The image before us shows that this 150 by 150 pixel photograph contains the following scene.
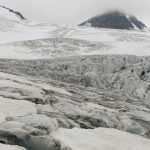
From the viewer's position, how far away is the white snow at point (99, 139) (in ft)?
67.5

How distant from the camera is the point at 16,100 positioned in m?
26.1

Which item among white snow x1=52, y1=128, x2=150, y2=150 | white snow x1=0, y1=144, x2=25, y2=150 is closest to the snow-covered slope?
white snow x1=52, y1=128, x2=150, y2=150

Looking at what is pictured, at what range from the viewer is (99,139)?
21859 mm

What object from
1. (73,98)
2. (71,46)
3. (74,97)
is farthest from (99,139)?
(71,46)

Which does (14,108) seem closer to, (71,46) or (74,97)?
(74,97)

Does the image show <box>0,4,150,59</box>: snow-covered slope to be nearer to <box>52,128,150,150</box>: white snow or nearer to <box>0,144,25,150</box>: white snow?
<box>52,128,150,150</box>: white snow

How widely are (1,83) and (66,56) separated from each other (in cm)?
2528

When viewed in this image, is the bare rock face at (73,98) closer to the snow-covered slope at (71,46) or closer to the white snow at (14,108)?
the white snow at (14,108)

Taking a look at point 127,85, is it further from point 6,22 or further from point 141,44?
point 6,22

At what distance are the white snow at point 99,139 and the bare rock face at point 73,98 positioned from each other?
1.88ft

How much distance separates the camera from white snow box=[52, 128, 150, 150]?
67.5ft

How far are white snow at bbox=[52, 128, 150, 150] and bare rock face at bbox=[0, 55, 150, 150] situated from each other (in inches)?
22.6

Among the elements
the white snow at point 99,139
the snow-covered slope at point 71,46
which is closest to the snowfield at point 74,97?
the white snow at point 99,139

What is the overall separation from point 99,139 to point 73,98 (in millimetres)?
8967
